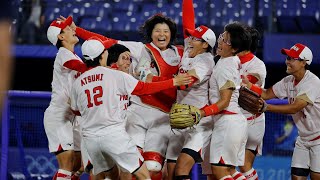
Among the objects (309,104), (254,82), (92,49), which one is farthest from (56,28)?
(309,104)

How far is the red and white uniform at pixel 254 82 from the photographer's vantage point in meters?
6.03

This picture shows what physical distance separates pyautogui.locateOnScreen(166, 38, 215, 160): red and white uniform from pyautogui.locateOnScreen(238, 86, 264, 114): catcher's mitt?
0.30m

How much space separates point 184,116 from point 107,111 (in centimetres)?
60

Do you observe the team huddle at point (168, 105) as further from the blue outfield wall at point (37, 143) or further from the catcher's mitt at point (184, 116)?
the blue outfield wall at point (37, 143)

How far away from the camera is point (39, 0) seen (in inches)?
449

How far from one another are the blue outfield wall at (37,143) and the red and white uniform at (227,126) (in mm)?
1958

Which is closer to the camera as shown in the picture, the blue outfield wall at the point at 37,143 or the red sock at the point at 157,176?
the red sock at the point at 157,176

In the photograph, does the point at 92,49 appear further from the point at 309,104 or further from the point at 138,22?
the point at 138,22

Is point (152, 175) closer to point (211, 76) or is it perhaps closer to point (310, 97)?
point (211, 76)

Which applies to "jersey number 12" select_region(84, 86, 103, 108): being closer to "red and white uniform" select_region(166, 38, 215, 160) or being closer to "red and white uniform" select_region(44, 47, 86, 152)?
"red and white uniform" select_region(166, 38, 215, 160)

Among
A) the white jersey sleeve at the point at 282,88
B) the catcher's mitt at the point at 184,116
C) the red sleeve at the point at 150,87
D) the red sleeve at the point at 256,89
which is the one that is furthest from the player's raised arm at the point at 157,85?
the white jersey sleeve at the point at 282,88

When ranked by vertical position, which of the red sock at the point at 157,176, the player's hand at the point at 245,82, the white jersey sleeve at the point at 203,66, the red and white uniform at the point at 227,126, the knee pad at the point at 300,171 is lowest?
the knee pad at the point at 300,171

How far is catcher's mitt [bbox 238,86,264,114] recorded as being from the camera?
5.54 m

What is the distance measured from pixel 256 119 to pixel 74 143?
1748 mm
